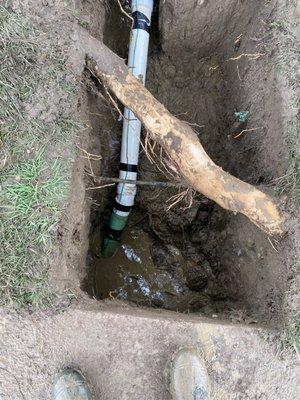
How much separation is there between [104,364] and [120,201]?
3.15ft

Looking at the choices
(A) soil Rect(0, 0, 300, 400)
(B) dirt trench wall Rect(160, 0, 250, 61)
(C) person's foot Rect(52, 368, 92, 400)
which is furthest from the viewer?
(B) dirt trench wall Rect(160, 0, 250, 61)

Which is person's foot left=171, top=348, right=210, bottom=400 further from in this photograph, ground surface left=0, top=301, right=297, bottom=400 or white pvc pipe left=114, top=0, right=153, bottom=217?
white pvc pipe left=114, top=0, right=153, bottom=217

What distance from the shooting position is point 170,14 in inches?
93.7

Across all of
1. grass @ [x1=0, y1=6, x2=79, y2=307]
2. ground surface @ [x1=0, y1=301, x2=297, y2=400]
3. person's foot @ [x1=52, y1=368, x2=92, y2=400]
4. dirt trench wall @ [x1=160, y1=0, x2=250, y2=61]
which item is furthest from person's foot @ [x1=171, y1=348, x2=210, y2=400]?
dirt trench wall @ [x1=160, y1=0, x2=250, y2=61]

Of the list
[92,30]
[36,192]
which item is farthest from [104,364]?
[92,30]

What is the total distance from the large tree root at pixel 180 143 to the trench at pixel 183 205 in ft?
1.18

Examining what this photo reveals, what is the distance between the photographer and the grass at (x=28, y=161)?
69.7 inches

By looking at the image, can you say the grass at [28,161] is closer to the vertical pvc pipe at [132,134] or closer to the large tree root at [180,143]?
the large tree root at [180,143]

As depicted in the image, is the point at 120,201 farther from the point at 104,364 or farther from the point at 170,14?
the point at 170,14

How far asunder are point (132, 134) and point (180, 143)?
1.98 feet

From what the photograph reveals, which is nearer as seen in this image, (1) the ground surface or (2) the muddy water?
(1) the ground surface

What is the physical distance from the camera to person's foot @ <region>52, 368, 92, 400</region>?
1.73 meters

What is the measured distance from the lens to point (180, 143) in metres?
1.86

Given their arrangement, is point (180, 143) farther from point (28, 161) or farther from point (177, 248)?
point (177, 248)
